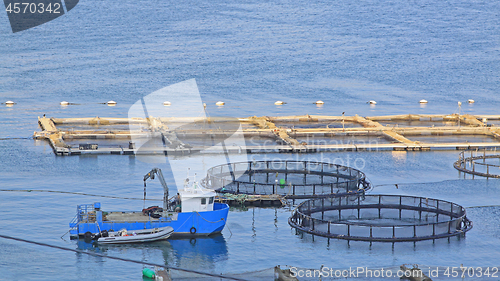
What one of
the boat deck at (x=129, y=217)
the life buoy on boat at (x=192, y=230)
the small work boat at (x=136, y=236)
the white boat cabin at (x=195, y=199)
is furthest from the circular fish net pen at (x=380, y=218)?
the small work boat at (x=136, y=236)

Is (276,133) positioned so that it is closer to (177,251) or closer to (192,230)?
(192,230)

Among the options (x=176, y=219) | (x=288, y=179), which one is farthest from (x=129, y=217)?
(x=288, y=179)

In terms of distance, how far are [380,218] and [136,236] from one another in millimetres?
26014

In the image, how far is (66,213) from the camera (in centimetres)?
7488

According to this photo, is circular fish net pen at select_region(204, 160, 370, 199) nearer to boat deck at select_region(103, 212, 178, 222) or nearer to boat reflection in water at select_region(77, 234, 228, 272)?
boat deck at select_region(103, 212, 178, 222)

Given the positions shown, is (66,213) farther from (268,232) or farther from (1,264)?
(268,232)

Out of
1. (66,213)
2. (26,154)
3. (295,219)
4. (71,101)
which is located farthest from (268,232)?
(71,101)

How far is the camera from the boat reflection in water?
5940cm

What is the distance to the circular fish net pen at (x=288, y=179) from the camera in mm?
77125

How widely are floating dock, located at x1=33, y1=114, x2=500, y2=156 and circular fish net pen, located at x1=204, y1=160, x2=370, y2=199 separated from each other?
19111 mm

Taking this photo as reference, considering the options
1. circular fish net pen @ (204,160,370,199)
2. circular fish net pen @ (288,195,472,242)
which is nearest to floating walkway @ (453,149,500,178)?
circular fish net pen @ (204,160,370,199)

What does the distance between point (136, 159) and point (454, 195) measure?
157 ft

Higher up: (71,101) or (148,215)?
(71,101)

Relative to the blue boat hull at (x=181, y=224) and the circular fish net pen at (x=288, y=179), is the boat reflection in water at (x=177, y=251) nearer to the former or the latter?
the blue boat hull at (x=181, y=224)
